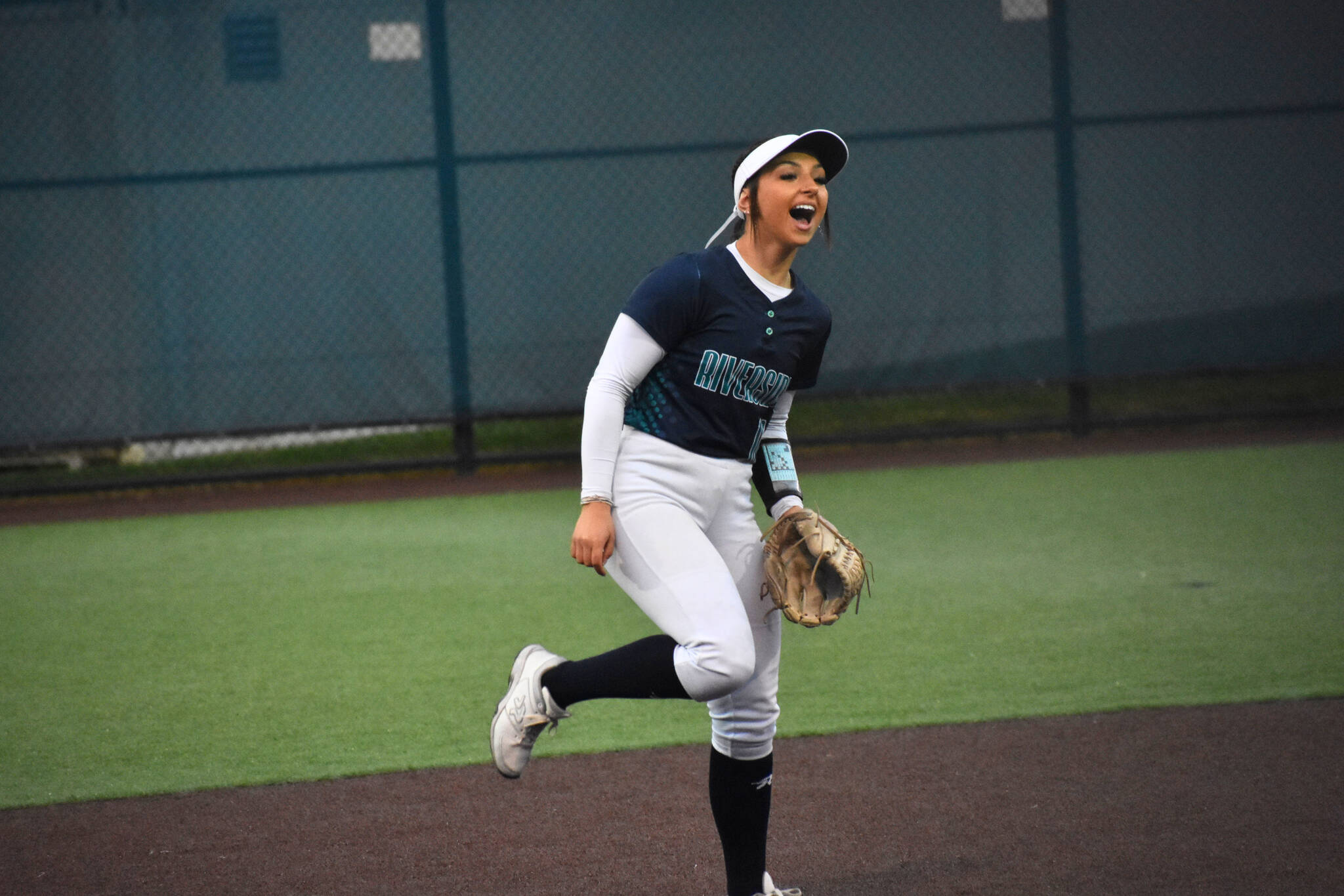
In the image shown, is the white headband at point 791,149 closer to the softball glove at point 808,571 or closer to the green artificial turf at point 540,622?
the softball glove at point 808,571

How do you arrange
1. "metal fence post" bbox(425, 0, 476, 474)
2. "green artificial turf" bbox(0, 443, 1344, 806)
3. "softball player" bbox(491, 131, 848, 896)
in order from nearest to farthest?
"softball player" bbox(491, 131, 848, 896) < "green artificial turf" bbox(0, 443, 1344, 806) < "metal fence post" bbox(425, 0, 476, 474)

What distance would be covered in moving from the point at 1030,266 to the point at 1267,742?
633cm

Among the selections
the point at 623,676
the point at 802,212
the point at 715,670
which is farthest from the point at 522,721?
the point at 802,212

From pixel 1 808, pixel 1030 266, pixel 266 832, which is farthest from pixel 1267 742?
pixel 1030 266

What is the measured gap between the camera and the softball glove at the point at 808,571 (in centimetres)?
305

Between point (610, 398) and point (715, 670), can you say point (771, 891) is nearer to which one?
point (715, 670)

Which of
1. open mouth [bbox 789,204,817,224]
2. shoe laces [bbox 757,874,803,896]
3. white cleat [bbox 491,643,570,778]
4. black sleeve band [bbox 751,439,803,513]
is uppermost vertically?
open mouth [bbox 789,204,817,224]

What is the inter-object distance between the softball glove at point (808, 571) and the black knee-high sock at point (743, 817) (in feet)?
1.16

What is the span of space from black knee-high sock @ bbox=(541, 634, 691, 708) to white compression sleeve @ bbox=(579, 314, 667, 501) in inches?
13.2

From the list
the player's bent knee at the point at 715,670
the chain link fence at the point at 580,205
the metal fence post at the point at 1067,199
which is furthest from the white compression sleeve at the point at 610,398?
the metal fence post at the point at 1067,199

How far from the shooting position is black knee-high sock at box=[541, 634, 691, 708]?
2955 millimetres

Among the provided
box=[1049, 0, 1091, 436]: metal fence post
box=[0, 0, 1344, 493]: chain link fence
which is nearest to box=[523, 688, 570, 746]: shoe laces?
box=[0, 0, 1344, 493]: chain link fence

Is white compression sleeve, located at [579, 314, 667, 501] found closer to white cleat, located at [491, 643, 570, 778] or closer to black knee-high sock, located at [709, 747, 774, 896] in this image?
white cleat, located at [491, 643, 570, 778]

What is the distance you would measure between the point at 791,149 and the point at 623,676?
4.01 feet
